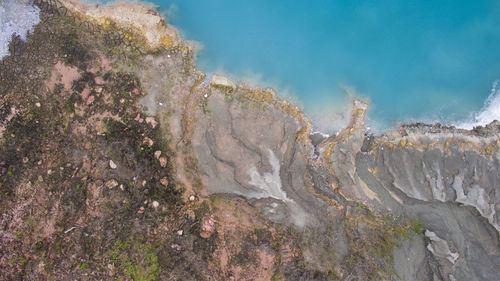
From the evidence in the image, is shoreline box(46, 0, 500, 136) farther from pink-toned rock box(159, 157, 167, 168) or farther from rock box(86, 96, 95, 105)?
pink-toned rock box(159, 157, 167, 168)

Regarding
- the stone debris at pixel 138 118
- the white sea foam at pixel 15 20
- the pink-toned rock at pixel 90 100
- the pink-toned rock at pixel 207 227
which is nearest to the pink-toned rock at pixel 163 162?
the stone debris at pixel 138 118

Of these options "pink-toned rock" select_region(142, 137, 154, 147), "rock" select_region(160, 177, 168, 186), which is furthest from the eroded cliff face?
"pink-toned rock" select_region(142, 137, 154, 147)

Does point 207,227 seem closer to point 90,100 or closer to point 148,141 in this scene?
point 148,141

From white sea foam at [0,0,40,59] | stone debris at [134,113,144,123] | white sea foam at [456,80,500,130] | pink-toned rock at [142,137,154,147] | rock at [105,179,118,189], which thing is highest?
white sea foam at [456,80,500,130]

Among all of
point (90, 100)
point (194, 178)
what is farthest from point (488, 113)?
point (90, 100)

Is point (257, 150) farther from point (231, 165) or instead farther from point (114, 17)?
point (114, 17)

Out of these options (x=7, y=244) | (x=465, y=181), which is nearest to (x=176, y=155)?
(x=7, y=244)

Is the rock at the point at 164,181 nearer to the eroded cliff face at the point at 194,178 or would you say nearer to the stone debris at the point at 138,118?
the eroded cliff face at the point at 194,178
